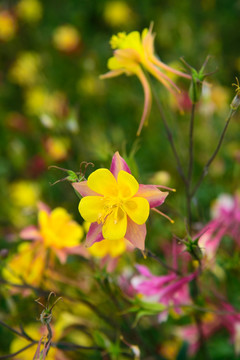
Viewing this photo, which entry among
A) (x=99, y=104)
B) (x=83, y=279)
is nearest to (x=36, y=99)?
(x=99, y=104)

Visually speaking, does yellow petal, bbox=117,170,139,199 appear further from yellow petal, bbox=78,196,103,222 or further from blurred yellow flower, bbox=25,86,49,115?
blurred yellow flower, bbox=25,86,49,115

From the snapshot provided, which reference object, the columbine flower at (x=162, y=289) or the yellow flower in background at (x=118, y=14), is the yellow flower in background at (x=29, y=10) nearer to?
the yellow flower in background at (x=118, y=14)

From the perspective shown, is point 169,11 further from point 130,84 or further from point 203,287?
point 203,287

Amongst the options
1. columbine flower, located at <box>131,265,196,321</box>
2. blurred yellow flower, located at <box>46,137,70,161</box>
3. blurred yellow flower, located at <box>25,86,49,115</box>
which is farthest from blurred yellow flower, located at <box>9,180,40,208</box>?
columbine flower, located at <box>131,265,196,321</box>

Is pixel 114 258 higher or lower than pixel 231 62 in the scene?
lower

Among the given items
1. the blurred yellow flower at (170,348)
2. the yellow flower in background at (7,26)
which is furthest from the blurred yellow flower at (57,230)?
the yellow flower in background at (7,26)
